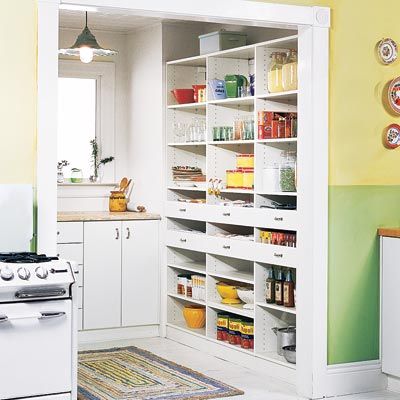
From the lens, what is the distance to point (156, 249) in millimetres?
7117

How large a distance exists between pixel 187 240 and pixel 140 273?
509 millimetres

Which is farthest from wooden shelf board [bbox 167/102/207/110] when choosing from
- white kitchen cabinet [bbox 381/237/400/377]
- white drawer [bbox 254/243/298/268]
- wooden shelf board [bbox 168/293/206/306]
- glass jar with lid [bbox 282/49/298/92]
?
white kitchen cabinet [bbox 381/237/400/377]

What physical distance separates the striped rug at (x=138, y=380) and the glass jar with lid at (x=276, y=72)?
6.08ft

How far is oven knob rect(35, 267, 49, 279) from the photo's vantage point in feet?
13.4

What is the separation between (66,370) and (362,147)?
225 centimetres

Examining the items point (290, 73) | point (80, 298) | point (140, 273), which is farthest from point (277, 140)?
point (80, 298)

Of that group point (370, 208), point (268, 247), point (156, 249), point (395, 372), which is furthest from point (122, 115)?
point (395, 372)

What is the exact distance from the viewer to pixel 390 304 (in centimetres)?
534

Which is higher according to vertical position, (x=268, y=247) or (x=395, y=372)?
(x=268, y=247)

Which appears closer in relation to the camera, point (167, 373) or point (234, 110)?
point (167, 373)

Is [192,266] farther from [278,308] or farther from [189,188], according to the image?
[278,308]

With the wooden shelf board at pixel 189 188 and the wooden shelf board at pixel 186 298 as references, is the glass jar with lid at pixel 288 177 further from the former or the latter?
the wooden shelf board at pixel 186 298

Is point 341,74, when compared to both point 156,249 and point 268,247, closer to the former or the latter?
point 268,247

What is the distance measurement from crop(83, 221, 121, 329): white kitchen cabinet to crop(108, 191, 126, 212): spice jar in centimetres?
55
